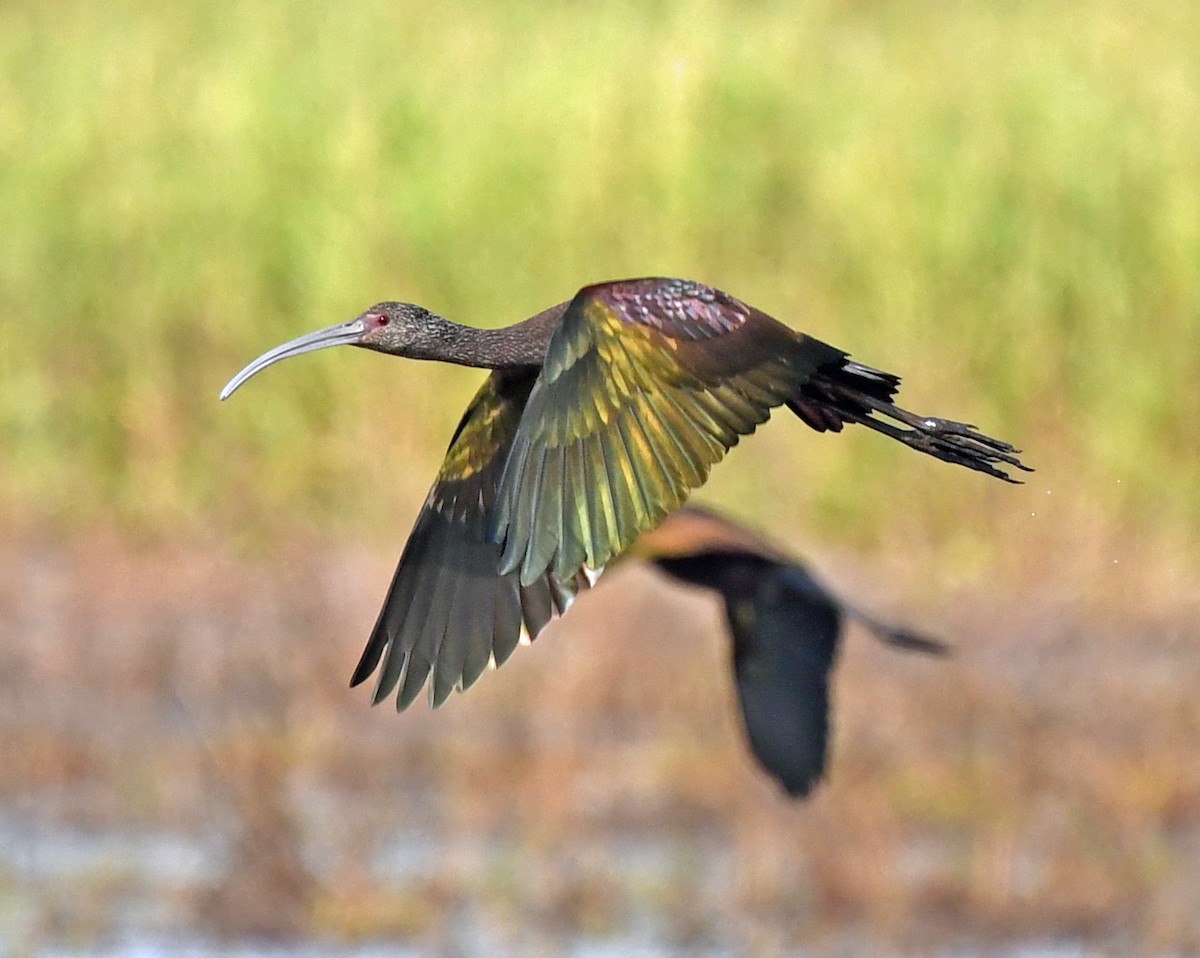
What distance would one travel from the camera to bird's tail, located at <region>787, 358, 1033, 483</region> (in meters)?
5.50

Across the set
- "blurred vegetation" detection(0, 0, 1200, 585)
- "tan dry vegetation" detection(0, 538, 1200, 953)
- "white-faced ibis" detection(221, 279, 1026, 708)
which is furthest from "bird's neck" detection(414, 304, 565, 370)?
"blurred vegetation" detection(0, 0, 1200, 585)

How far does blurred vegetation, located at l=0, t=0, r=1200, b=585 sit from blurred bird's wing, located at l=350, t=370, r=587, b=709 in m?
5.26

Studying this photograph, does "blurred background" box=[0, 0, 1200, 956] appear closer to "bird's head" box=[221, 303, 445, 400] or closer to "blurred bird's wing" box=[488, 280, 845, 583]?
"bird's head" box=[221, 303, 445, 400]

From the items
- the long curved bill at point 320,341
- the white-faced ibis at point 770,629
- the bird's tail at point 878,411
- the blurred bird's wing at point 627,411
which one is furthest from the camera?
the white-faced ibis at point 770,629

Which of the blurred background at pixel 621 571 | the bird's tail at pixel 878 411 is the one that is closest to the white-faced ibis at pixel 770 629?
the blurred background at pixel 621 571

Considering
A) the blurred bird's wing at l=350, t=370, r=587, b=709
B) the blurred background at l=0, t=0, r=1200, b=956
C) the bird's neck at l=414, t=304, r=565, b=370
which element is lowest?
the blurred bird's wing at l=350, t=370, r=587, b=709

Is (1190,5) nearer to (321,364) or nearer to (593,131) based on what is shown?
(593,131)

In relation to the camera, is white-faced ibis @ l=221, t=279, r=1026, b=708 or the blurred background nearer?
white-faced ibis @ l=221, t=279, r=1026, b=708

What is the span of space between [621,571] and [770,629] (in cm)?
326

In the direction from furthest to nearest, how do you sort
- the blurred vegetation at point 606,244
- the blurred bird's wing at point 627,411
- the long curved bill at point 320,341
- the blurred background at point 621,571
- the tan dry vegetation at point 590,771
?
the blurred vegetation at point 606,244 → the blurred background at point 621,571 → the tan dry vegetation at point 590,771 → the long curved bill at point 320,341 → the blurred bird's wing at point 627,411

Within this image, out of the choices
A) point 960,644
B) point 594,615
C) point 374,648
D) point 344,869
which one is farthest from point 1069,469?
point 374,648

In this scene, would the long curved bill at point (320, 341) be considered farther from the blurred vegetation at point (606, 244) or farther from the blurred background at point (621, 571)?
the blurred vegetation at point (606, 244)

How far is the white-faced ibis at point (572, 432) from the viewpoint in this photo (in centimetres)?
507

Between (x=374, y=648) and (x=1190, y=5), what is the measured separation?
25.9 feet
